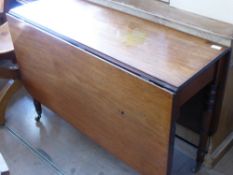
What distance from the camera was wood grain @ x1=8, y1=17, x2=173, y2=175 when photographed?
48.9 inches

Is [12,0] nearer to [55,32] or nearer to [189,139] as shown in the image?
[55,32]

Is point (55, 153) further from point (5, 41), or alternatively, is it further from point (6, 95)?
point (5, 41)

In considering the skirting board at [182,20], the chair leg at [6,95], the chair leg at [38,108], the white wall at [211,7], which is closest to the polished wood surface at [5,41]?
the chair leg at [6,95]

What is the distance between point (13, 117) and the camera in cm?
217

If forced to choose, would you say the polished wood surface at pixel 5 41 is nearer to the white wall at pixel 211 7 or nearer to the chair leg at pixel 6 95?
the chair leg at pixel 6 95

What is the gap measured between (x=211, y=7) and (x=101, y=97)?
588 millimetres

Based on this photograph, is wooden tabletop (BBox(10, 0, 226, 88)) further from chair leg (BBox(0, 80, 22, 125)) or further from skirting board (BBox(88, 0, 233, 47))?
chair leg (BBox(0, 80, 22, 125))

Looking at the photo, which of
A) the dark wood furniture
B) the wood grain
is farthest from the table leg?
the wood grain

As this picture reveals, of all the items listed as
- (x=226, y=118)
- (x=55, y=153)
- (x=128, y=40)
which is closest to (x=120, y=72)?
(x=128, y=40)

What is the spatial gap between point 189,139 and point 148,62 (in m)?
0.72

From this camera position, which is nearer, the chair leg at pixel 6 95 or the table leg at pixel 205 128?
the table leg at pixel 205 128

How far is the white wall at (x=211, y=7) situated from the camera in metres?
1.38

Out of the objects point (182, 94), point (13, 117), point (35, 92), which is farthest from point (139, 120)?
point (13, 117)

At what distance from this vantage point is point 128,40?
1.40 meters
